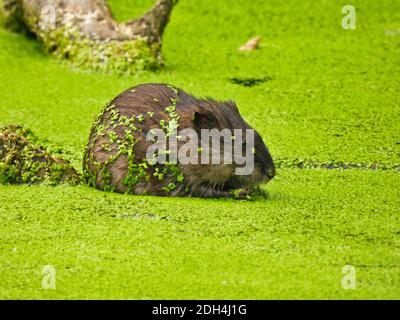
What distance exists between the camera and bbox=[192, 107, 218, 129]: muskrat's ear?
517cm

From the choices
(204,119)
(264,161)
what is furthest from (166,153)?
(264,161)

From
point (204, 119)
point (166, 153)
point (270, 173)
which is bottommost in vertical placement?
point (270, 173)

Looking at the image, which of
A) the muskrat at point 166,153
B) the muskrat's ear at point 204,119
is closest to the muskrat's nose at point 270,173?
the muskrat at point 166,153

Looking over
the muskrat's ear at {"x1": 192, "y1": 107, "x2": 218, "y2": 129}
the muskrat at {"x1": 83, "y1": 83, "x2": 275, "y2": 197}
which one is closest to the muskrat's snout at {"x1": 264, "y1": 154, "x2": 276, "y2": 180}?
the muskrat at {"x1": 83, "y1": 83, "x2": 275, "y2": 197}

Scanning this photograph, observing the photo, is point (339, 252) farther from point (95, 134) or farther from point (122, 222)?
point (95, 134)

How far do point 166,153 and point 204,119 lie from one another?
284 millimetres

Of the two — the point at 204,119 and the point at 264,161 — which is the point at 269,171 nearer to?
the point at 264,161

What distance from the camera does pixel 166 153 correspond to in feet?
16.9

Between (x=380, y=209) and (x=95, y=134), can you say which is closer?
(x=380, y=209)

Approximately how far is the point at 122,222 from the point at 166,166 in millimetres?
623

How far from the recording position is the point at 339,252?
425 centimetres

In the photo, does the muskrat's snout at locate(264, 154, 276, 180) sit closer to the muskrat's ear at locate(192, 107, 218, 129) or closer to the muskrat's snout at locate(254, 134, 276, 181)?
the muskrat's snout at locate(254, 134, 276, 181)

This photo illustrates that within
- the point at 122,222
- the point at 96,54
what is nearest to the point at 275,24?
the point at 96,54

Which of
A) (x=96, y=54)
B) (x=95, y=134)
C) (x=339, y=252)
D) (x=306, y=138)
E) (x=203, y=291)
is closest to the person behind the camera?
(x=203, y=291)
